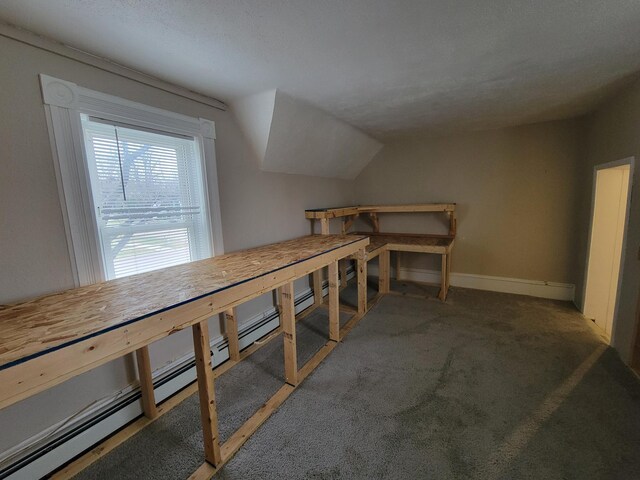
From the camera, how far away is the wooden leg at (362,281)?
A: 9.43ft

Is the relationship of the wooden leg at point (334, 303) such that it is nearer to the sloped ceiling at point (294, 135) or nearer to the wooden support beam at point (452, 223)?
the sloped ceiling at point (294, 135)

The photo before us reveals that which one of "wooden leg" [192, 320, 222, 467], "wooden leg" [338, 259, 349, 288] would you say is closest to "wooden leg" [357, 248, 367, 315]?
"wooden leg" [338, 259, 349, 288]

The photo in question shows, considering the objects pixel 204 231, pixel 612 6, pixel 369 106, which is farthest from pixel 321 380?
pixel 612 6

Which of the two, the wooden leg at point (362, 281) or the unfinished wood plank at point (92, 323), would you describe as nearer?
the unfinished wood plank at point (92, 323)

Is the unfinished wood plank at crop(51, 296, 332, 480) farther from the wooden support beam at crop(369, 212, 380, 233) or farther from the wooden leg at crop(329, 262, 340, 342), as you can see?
the wooden support beam at crop(369, 212, 380, 233)

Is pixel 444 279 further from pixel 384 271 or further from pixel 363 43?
pixel 363 43

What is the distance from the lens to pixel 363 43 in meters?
1.46

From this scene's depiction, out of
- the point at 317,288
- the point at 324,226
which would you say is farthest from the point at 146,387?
the point at 324,226

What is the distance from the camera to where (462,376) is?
2.03 meters

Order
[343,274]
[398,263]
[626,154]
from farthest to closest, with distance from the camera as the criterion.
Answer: [398,263] < [343,274] < [626,154]

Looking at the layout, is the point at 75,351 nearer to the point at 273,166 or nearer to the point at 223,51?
the point at 223,51

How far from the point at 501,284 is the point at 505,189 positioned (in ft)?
4.10

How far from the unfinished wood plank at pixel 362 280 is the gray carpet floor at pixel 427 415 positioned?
449mm

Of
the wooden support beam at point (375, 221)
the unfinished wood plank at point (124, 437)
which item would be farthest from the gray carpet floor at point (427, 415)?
the wooden support beam at point (375, 221)
